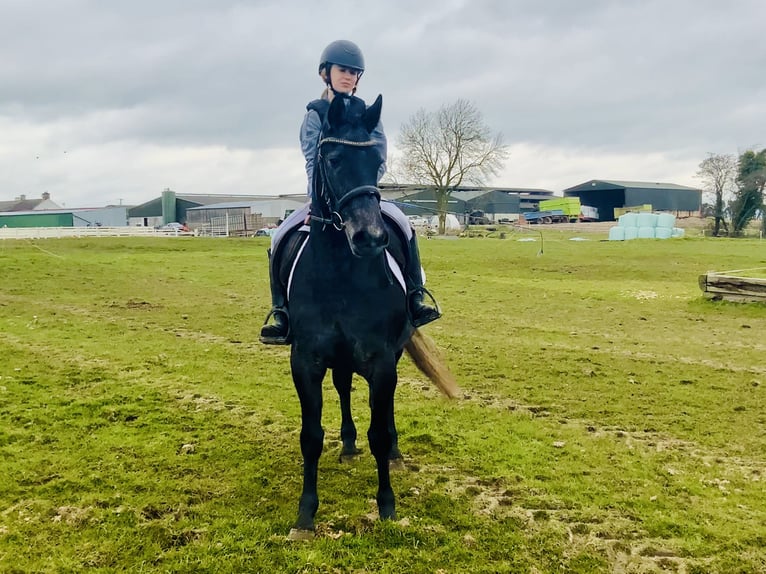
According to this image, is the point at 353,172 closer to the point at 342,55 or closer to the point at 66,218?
the point at 342,55

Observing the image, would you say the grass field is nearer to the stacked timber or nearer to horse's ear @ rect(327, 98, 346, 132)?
the stacked timber

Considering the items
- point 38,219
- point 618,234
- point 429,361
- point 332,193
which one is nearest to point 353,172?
point 332,193

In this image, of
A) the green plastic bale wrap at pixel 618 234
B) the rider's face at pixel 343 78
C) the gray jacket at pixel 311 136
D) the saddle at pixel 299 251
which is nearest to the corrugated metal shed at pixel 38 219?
the green plastic bale wrap at pixel 618 234

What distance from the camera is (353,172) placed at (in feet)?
13.4

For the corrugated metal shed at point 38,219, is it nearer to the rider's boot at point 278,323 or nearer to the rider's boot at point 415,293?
the rider's boot at point 278,323

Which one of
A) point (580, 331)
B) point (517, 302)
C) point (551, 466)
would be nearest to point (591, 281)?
point (517, 302)

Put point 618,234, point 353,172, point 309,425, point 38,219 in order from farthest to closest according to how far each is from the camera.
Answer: point 38,219
point 618,234
point 309,425
point 353,172

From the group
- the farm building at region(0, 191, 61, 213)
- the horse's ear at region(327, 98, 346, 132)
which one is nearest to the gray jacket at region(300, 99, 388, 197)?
the horse's ear at region(327, 98, 346, 132)

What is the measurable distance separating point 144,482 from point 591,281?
18863 mm

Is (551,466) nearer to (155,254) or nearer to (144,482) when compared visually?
(144,482)

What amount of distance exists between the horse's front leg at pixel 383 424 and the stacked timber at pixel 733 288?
43.2 feet

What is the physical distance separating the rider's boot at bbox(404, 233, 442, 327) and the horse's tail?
2.36 feet

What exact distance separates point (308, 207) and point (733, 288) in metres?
13.8

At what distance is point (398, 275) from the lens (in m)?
4.82
